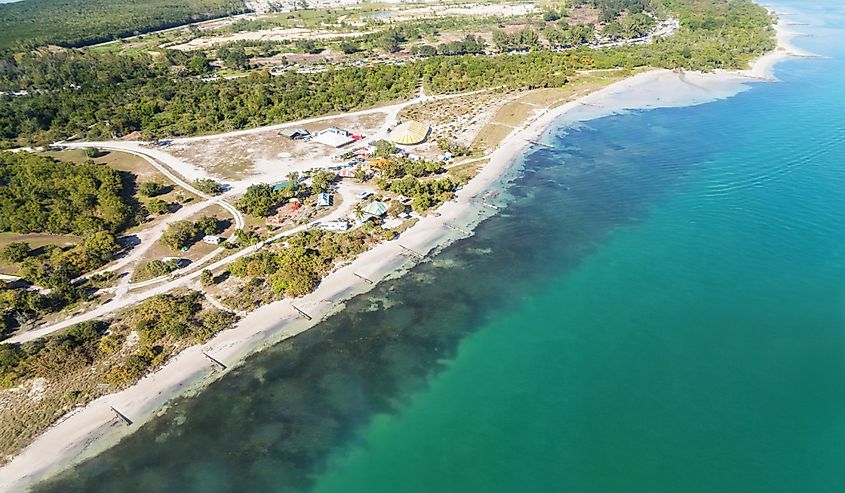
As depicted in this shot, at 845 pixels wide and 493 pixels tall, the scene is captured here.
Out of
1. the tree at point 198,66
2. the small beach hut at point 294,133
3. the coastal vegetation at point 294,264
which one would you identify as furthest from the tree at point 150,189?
the tree at point 198,66

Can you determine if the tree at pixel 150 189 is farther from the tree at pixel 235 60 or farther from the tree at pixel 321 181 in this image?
the tree at pixel 235 60

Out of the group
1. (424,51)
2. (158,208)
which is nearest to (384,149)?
(158,208)

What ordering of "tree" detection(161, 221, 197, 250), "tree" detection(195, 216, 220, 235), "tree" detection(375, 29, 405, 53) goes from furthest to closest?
"tree" detection(375, 29, 405, 53) < "tree" detection(195, 216, 220, 235) < "tree" detection(161, 221, 197, 250)

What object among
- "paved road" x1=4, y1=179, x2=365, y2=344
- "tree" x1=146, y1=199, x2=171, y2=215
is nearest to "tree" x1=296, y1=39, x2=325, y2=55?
"tree" x1=146, y1=199, x2=171, y2=215

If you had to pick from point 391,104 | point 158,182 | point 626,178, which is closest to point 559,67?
point 391,104

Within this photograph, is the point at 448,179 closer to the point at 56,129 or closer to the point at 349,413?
the point at 349,413

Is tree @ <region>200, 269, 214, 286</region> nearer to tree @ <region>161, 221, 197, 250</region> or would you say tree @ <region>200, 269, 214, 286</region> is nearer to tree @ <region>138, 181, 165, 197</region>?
tree @ <region>161, 221, 197, 250</region>

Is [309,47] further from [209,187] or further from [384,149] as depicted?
[209,187]
